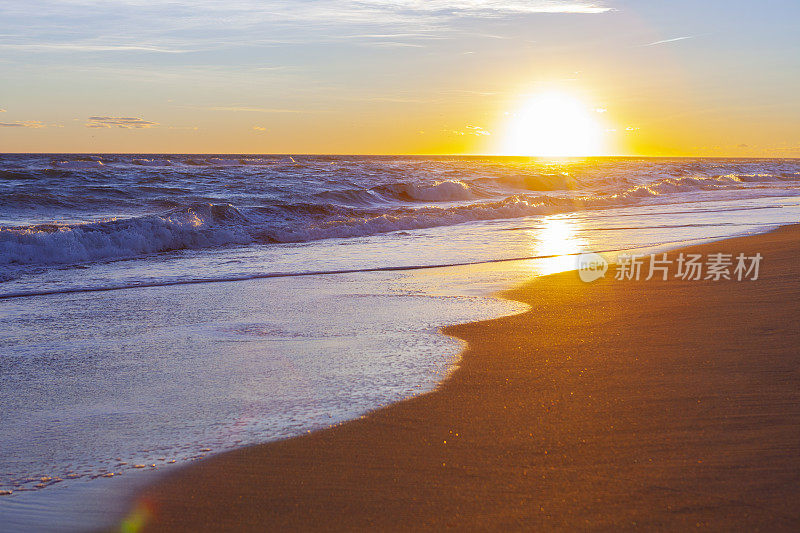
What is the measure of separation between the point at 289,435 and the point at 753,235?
32.5 ft

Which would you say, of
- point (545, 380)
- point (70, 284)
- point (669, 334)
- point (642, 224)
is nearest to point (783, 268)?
point (669, 334)

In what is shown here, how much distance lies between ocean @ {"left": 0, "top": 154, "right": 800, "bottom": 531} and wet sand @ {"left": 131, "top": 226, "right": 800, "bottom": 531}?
0.91ft

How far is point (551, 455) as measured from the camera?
8.92 ft

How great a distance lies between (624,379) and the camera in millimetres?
3684

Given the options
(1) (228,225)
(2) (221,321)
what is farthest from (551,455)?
(1) (228,225)

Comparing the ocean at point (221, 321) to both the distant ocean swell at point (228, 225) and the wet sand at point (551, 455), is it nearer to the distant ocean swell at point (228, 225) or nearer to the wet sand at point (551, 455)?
the distant ocean swell at point (228, 225)
